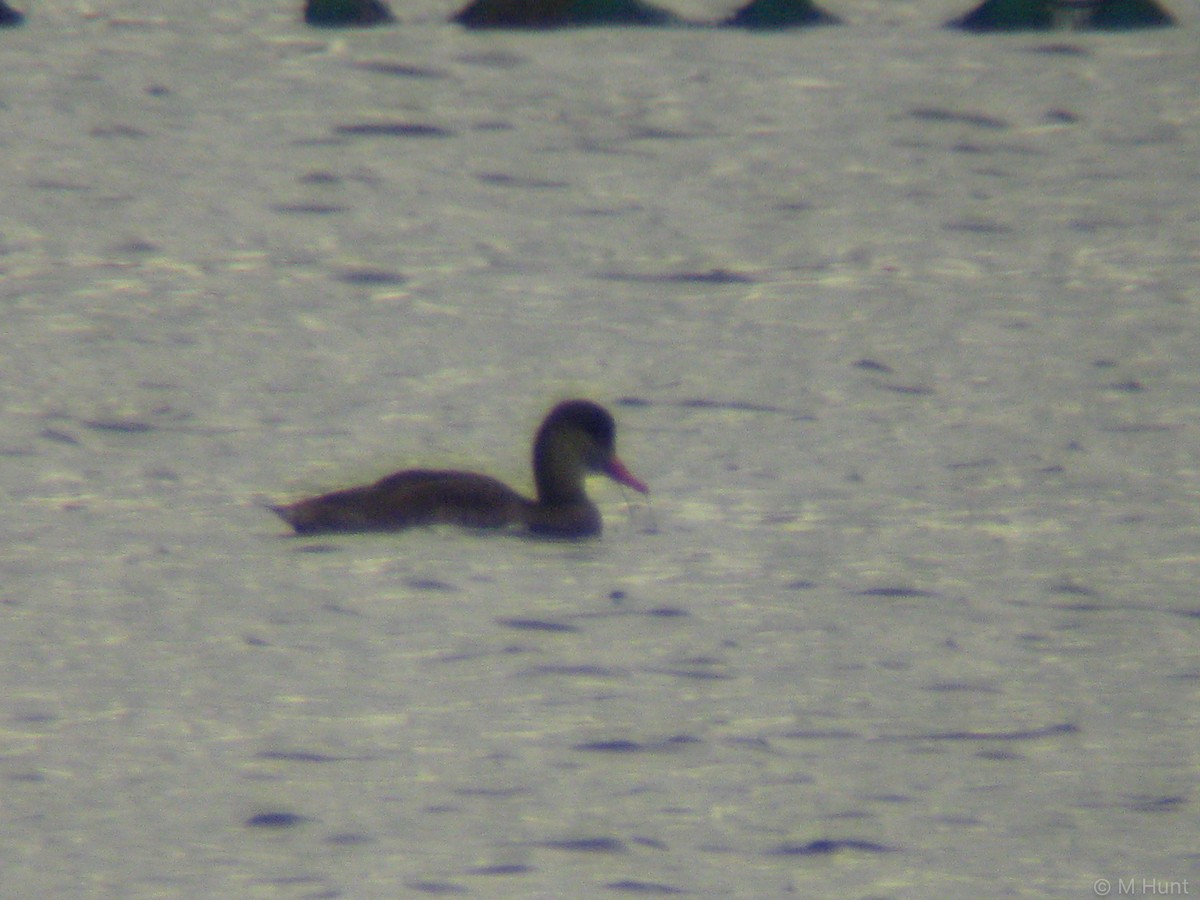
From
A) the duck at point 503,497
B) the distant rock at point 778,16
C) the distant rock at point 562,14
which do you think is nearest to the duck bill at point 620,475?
the duck at point 503,497

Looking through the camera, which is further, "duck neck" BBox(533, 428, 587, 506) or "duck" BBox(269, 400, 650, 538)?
"duck neck" BBox(533, 428, 587, 506)

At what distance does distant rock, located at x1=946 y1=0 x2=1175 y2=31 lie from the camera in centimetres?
2208

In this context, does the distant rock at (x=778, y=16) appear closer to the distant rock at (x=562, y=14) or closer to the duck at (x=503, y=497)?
the distant rock at (x=562, y=14)

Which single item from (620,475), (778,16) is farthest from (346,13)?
(620,475)

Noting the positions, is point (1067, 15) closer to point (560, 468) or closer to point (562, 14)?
point (562, 14)

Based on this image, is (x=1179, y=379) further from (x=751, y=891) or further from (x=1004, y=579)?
(x=751, y=891)

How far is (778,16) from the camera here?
22125mm

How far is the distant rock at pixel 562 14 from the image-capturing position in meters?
21.9

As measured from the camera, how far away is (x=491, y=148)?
59.6 ft

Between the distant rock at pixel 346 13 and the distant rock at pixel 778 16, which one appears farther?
the distant rock at pixel 346 13

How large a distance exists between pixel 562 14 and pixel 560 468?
39.2ft

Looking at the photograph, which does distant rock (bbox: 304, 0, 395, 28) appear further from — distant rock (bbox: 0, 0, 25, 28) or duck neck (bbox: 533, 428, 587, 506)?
duck neck (bbox: 533, 428, 587, 506)

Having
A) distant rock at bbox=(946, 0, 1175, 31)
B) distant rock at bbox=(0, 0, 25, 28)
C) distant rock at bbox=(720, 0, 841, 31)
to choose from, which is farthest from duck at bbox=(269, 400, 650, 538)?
distant rock at bbox=(0, 0, 25, 28)

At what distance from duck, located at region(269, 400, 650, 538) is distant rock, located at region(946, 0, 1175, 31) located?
12.2m
